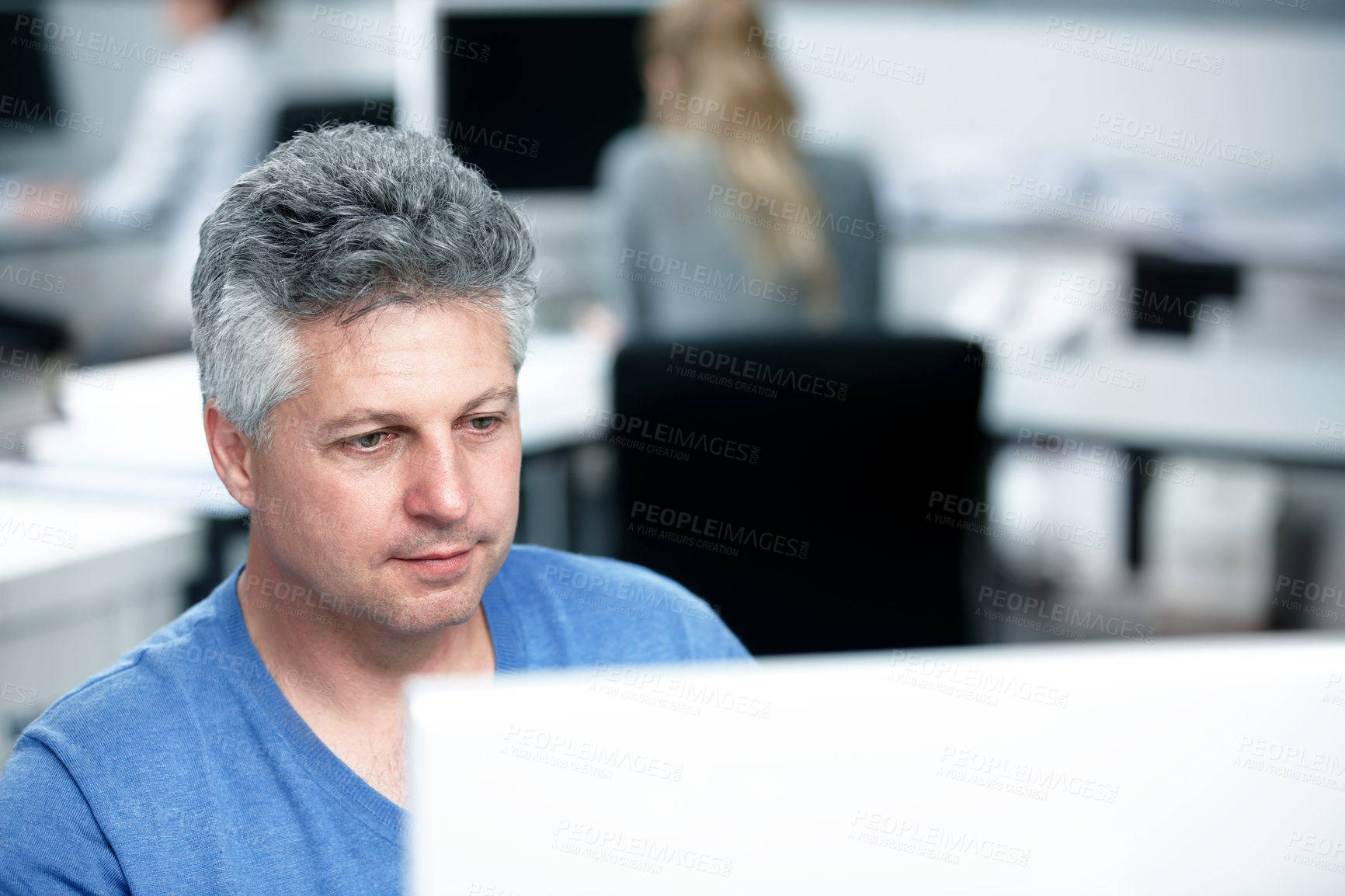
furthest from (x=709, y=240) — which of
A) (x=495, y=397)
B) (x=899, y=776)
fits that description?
(x=899, y=776)

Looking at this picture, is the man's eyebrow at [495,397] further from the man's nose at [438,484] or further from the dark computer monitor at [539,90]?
the dark computer monitor at [539,90]

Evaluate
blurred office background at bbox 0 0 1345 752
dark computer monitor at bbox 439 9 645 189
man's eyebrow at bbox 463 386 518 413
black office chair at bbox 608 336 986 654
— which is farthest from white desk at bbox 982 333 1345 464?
man's eyebrow at bbox 463 386 518 413

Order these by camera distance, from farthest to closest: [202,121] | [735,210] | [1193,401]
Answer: [202,121], [1193,401], [735,210]

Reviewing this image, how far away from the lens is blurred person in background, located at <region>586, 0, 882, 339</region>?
2357mm

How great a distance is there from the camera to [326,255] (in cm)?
86

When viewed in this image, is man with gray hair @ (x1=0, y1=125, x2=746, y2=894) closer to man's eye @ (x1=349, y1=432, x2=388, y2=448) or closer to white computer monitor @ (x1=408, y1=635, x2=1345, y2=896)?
man's eye @ (x1=349, y1=432, x2=388, y2=448)

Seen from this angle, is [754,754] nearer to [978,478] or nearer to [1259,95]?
[978,478]

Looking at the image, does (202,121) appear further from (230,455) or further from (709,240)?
(230,455)

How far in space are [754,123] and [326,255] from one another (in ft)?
5.40

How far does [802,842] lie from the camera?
54cm

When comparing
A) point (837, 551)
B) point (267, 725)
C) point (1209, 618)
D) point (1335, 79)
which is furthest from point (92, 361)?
point (1335, 79)

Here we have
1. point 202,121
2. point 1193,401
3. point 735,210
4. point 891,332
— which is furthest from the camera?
point 202,121

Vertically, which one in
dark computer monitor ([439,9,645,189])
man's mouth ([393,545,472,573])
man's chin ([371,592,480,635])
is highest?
dark computer monitor ([439,9,645,189])

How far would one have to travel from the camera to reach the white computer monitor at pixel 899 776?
511mm
